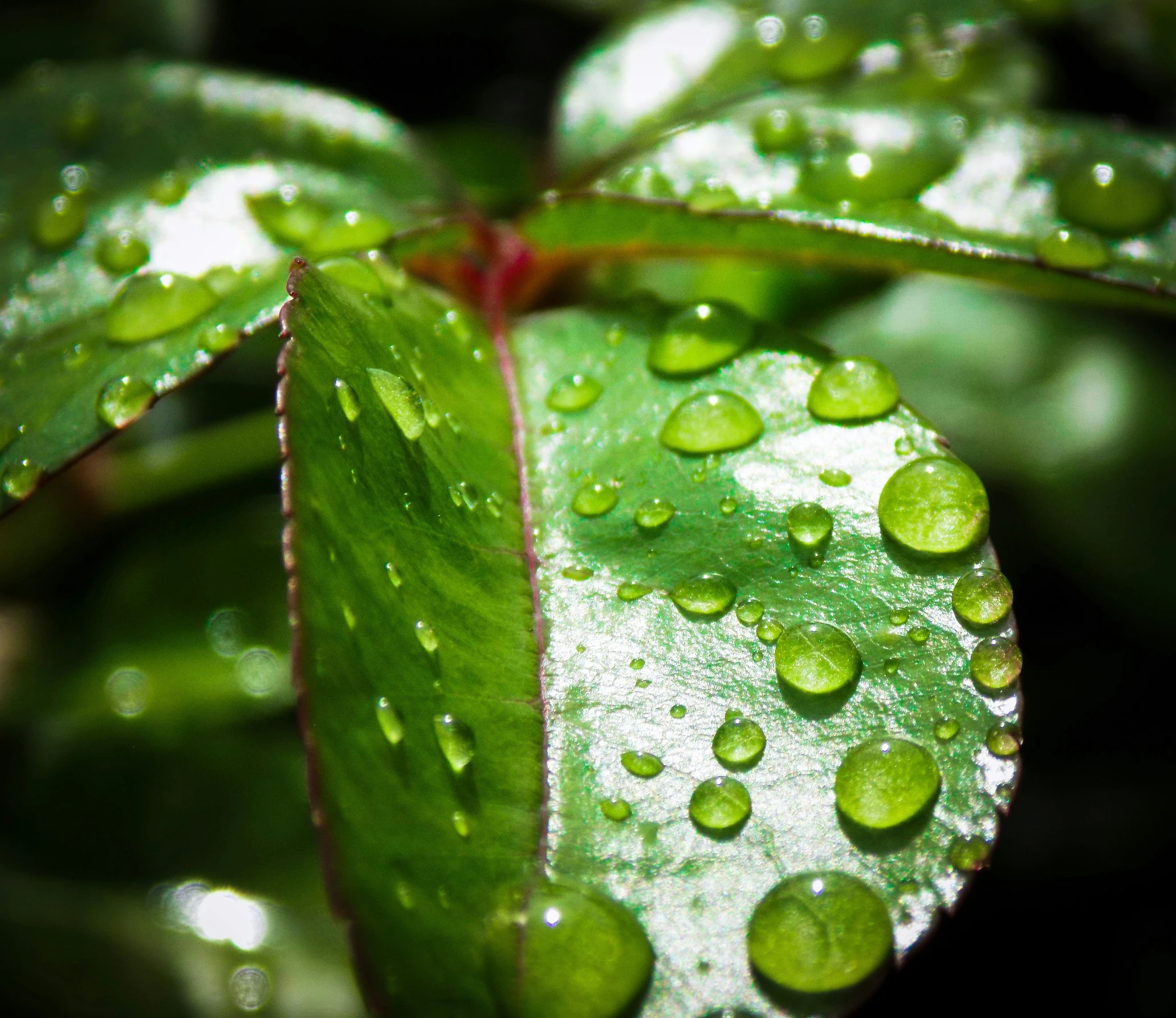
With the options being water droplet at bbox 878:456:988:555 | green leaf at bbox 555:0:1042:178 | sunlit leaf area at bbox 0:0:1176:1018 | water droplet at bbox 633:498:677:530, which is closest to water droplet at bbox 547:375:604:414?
sunlit leaf area at bbox 0:0:1176:1018

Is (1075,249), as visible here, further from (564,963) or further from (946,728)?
(564,963)

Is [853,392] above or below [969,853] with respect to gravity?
above

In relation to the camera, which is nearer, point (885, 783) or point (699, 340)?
point (885, 783)

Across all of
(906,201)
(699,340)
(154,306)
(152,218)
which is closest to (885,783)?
(699,340)

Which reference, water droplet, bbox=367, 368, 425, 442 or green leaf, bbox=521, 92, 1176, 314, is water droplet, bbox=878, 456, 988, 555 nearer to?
green leaf, bbox=521, 92, 1176, 314

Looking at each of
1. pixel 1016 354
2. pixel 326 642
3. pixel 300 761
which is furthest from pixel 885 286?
pixel 300 761

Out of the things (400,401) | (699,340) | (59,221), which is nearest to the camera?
(400,401)
